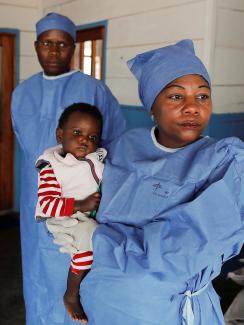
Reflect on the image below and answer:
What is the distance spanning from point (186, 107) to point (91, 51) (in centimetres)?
241

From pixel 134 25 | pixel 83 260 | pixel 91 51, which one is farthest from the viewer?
pixel 91 51

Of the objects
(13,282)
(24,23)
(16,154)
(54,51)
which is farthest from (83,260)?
(24,23)

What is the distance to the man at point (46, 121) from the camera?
1.79 m

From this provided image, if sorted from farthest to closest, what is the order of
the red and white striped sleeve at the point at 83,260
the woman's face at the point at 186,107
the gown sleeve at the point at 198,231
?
the red and white striped sleeve at the point at 83,260 → the woman's face at the point at 186,107 → the gown sleeve at the point at 198,231

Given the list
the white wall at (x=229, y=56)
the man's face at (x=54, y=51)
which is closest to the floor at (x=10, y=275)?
the man's face at (x=54, y=51)

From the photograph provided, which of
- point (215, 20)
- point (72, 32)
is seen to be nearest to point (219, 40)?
point (215, 20)

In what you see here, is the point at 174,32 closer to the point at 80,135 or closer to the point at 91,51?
the point at 91,51

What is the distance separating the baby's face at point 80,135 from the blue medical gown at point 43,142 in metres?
0.46

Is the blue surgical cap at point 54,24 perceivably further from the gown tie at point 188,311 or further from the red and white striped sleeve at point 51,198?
the gown tie at point 188,311

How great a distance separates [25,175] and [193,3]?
1.28 m

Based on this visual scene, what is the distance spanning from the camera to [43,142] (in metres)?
1.84

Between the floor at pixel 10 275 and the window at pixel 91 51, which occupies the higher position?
the window at pixel 91 51

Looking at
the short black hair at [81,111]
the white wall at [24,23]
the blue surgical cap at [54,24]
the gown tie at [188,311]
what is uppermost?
the white wall at [24,23]

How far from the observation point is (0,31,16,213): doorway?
12.4 feet
